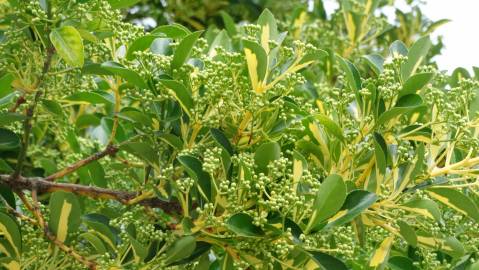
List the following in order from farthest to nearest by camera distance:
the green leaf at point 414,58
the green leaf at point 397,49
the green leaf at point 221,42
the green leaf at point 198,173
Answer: the green leaf at point 221,42 < the green leaf at point 397,49 < the green leaf at point 414,58 < the green leaf at point 198,173

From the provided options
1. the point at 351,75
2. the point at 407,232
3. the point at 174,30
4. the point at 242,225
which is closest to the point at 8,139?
the point at 174,30

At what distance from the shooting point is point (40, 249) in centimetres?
169

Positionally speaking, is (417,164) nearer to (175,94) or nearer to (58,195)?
(175,94)

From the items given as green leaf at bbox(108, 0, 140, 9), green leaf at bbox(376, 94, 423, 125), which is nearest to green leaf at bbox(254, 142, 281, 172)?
green leaf at bbox(376, 94, 423, 125)

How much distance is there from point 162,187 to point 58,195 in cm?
22

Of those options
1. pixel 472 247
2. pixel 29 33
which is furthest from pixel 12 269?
pixel 472 247

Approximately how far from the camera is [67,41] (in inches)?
61.8

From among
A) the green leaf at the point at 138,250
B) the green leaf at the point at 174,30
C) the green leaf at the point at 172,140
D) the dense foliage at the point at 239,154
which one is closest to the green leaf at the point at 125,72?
the dense foliage at the point at 239,154

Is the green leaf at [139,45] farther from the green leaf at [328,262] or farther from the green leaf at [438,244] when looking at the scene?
the green leaf at [438,244]

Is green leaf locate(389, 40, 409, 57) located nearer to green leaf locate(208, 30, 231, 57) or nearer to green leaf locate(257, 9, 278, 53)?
green leaf locate(257, 9, 278, 53)

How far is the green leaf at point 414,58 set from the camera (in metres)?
1.74

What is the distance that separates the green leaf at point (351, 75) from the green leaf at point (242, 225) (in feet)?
1.32

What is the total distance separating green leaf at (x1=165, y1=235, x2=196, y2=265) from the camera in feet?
5.02

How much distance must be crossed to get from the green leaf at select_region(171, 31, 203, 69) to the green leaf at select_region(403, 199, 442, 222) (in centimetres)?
54
